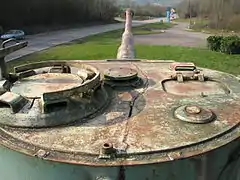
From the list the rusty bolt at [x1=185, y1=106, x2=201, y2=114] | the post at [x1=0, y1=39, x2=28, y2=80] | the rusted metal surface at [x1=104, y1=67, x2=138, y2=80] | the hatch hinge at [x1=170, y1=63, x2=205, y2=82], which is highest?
the post at [x1=0, y1=39, x2=28, y2=80]

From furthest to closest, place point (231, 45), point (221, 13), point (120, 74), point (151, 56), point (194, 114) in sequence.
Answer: point (221, 13) < point (231, 45) < point (151, 56) < point (120, 74) < point (194, 114)

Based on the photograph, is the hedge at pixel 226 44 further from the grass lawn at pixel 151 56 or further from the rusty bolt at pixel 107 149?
the rusty bolt at pixel 107 149

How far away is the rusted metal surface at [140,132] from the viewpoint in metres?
3.06

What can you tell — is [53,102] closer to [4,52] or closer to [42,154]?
[42,154]

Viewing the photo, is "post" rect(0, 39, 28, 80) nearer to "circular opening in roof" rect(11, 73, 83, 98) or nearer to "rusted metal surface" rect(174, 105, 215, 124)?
"circular opening in roof" rect(11, 73, 83, 98)

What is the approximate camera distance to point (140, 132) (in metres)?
3.42

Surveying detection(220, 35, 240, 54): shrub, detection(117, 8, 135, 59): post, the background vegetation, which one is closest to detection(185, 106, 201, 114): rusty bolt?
detection(117, 8, 135, 59): post

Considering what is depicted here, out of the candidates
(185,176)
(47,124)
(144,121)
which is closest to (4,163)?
(47,124)

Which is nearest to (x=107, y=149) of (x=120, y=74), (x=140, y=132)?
(x=140, y=132)

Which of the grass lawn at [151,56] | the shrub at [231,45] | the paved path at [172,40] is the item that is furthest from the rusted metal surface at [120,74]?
the paved path at [172,40]

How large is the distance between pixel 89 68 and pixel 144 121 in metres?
1.08

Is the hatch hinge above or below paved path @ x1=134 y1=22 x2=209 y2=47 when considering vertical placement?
above

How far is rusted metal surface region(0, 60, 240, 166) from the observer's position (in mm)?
3059

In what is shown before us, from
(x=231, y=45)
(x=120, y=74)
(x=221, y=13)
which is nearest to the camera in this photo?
(x=120, y=74)
